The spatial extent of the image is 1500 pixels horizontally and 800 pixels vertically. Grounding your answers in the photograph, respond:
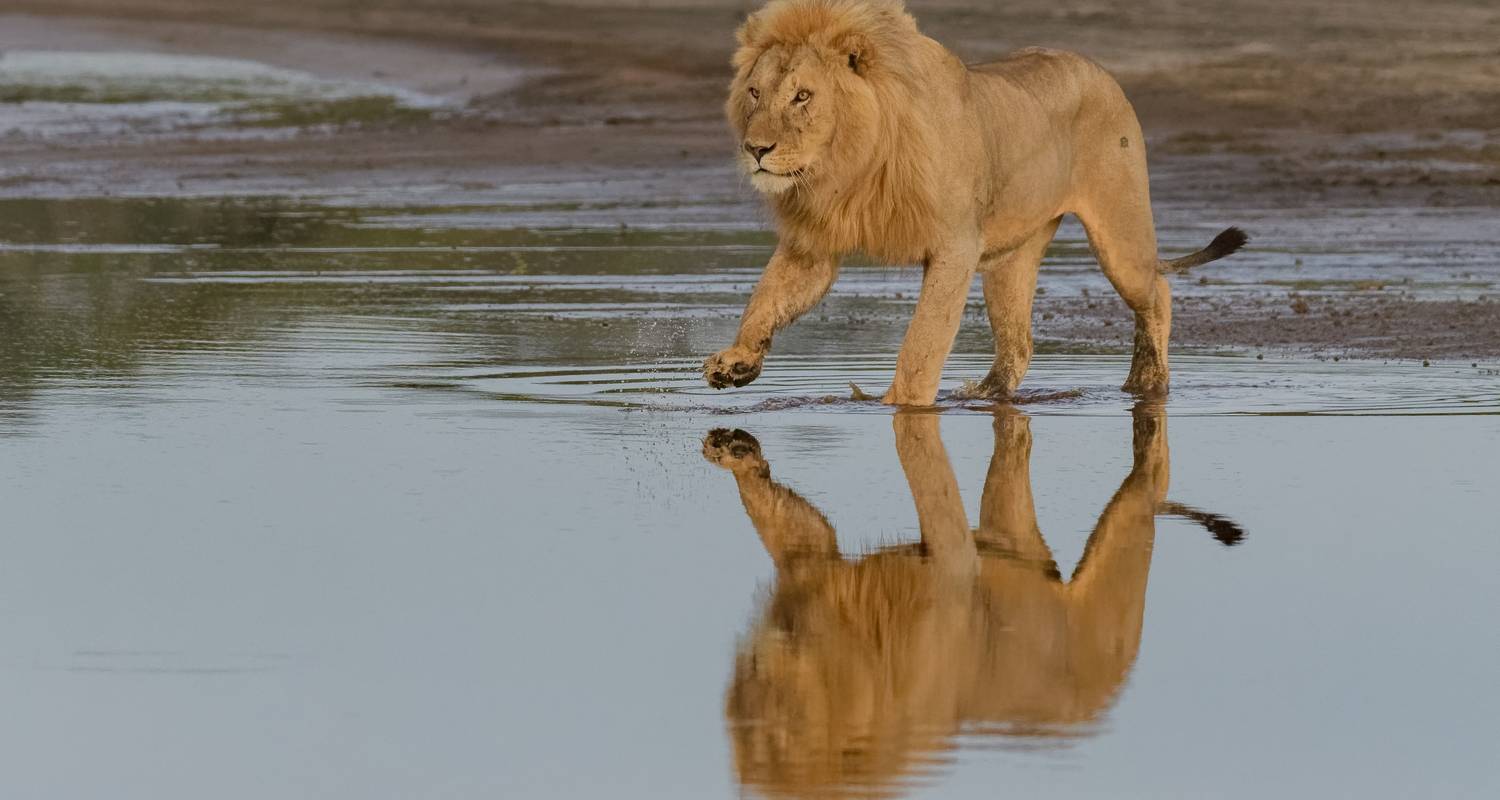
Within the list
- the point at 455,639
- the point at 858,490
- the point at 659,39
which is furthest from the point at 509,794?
the point at 659,39

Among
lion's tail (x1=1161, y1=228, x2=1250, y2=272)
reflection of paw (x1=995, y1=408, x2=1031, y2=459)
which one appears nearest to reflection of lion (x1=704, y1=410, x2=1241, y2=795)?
reflection of paw (x1=995, y1=408, x2=1031, y2=459)

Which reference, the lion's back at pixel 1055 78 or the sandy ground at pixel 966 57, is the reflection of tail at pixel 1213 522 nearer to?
the lion's back at pixel 1055 78

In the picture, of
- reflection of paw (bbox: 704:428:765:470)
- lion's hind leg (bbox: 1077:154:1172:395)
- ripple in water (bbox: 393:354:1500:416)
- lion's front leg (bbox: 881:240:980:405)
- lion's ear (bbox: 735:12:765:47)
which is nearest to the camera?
reflection of paw (bbox: 704:428:765:470)

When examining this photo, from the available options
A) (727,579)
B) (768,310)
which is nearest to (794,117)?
(768,310)

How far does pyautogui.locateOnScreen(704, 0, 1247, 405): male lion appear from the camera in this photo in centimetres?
823

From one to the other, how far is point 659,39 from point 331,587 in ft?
90.8

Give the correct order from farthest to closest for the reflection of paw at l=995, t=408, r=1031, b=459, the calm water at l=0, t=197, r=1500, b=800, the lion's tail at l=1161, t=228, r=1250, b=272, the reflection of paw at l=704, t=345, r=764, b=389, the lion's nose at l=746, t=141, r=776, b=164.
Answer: the lion's tail at l=1161, t=228, r=1250, b=272 < the reflection of paw at l=704, t=345, r=764, b=389 < the lion's nose at l=746, t=141, r=776, b=164 < the reflection of paw at l=995, t=408, r=1031, b=459 < the calm water at l=0, t=197, r=1500, b=800

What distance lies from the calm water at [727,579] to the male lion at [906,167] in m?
0.26

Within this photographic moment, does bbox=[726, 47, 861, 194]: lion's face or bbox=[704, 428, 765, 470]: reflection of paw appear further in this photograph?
bbox=[726, 47, 861, 194]: lion's face

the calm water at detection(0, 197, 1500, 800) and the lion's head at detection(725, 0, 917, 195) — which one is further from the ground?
the lion's head at detection(725, 0, 917, 195)

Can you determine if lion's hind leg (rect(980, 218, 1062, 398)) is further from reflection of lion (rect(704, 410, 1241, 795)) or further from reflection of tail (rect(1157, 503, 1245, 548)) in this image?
reflection of tail (rect(1157, 503, 1245, 548))

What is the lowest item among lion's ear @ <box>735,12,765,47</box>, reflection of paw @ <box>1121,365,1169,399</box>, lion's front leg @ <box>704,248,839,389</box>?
reflection of paw @ <box>1121,365,1169,399</box>

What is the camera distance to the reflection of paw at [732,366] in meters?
8.76

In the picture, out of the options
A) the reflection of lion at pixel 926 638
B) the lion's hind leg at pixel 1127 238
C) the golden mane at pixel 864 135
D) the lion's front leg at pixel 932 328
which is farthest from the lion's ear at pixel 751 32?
the lion's hind leg at pixel 1127 238
